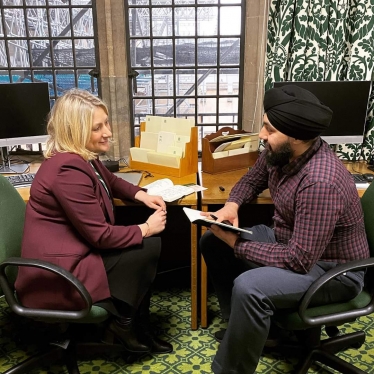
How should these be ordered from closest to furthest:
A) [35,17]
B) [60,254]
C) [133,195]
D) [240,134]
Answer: [60,254], [133,195], [240,134], [35,17]

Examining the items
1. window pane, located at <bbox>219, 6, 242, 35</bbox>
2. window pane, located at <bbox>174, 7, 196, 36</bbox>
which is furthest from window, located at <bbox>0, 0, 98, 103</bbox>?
window pane, located at <bbox>219, 6, 242, 35</bbox>

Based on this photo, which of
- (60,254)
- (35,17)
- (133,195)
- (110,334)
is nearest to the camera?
(60,254)

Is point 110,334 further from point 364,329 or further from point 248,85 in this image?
point 248,85

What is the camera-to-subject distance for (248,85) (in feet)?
8.59

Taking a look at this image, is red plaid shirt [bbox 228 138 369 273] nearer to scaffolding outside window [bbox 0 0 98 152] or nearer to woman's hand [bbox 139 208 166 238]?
woman's hand [bbox 139 208 166 238]

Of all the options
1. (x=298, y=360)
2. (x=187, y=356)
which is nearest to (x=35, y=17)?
(x=187, y=356)

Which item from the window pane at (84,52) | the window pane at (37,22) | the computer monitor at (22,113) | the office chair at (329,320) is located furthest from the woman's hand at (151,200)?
the window pane at (37,22)

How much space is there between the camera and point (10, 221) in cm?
167

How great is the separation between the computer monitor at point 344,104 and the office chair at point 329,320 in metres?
0.64

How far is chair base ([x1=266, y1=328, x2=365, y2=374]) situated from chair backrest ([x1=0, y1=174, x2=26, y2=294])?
128cm

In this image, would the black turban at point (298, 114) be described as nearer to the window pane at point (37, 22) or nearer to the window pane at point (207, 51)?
the window pane at point (207, 51)

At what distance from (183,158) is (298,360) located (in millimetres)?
1151

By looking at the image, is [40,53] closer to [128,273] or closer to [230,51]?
[230,51]

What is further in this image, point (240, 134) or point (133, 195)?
point (240, 134)
